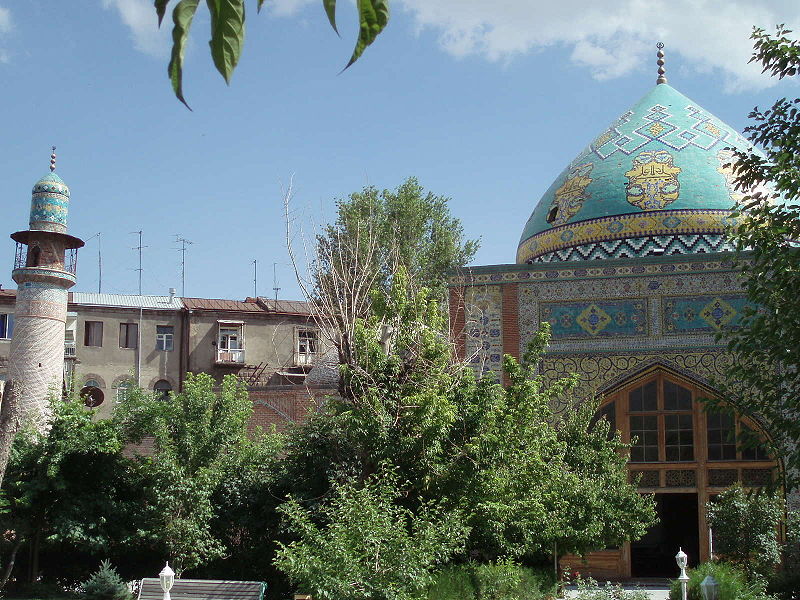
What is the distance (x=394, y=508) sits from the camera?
971 cm

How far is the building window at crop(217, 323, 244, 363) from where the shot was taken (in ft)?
101

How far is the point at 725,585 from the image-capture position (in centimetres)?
1059

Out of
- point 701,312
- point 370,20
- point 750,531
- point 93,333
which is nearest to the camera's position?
point 370,20

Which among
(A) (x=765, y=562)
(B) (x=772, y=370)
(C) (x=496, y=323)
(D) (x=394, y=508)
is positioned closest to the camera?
(D) (x=394, y=508)

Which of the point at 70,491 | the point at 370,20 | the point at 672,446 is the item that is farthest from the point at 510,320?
the point at 370,20

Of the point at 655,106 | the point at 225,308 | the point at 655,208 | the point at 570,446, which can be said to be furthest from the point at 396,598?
the point at 225,308

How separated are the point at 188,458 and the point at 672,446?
667 cm

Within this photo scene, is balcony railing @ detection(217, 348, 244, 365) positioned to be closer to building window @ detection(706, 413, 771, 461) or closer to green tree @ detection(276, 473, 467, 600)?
building window @ detection(706, 413, 771, 461)

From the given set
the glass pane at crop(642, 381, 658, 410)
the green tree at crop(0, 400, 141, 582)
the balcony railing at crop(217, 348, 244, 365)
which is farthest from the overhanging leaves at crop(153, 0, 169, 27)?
the balcony railing at crop(217, 348, 244, 365)

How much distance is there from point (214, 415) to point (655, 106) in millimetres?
9298

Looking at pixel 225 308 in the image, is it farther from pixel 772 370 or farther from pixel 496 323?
pixel 772 370

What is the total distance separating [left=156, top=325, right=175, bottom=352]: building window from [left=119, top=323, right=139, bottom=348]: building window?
0.63 meters

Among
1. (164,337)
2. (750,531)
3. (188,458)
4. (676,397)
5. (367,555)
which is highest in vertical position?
(164,337)

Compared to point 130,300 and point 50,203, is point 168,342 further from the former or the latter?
point 50,203
